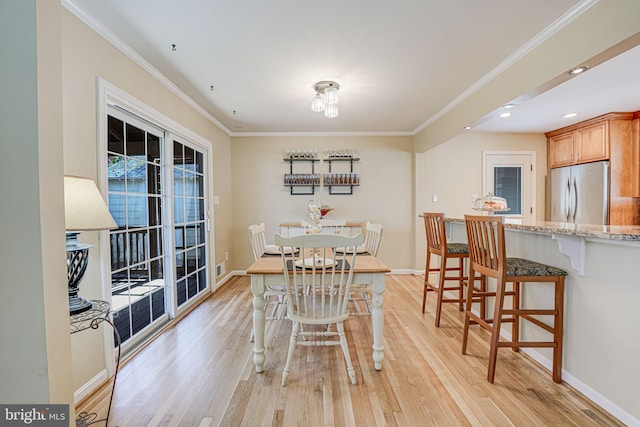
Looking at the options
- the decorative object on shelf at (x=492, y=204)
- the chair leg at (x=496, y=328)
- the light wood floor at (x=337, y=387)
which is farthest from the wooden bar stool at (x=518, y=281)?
the decorative object on shelf at (x=492, y=204)

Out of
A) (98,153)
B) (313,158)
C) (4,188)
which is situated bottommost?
(4,188)

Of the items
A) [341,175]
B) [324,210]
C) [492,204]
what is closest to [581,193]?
[492,204]

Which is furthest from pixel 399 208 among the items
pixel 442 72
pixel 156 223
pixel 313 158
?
pixel 156 223

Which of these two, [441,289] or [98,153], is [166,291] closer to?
[98,153]

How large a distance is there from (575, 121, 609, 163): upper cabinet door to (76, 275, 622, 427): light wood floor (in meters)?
3.18

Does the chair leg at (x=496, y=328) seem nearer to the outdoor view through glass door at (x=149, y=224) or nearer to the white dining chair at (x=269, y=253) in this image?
the white dining chair at (x=269, y=253)

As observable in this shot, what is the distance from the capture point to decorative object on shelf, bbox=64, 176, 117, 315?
1.20m

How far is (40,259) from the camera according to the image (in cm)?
93

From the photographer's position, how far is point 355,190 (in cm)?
466

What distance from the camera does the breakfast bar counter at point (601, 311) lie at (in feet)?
4.78

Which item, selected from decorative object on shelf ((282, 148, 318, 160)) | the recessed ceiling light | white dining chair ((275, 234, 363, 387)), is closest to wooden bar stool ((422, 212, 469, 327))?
white dining chair ((275, 234, 363, 387))

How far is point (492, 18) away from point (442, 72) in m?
0.74

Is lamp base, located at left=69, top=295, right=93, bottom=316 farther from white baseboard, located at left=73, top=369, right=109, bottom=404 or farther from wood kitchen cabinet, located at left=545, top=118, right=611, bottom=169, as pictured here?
wood kitchen cabinet, located at left=545, top=118, right=611, bottom=169

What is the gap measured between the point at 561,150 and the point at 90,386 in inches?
244
